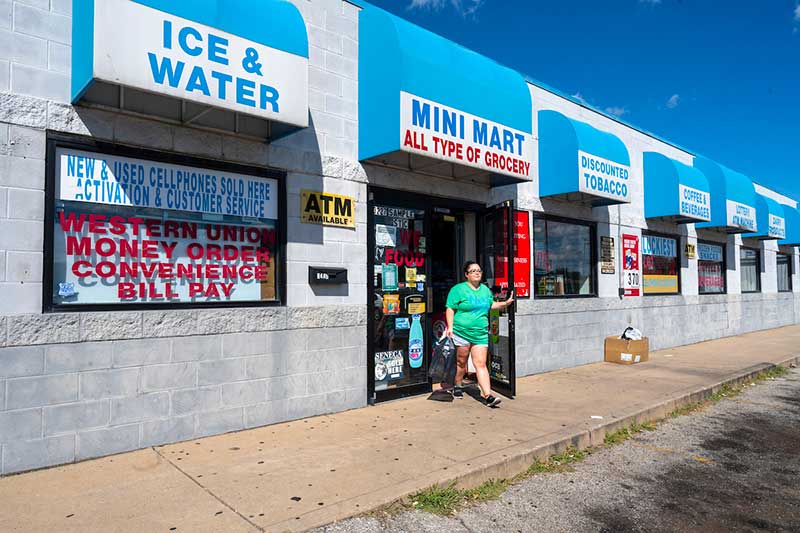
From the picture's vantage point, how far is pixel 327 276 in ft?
20.3

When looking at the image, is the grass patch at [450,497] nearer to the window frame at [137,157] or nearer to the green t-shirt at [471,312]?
the green t-shirt at [471,312]

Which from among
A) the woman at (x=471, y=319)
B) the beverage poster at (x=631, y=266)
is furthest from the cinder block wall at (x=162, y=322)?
the beverage poster at (x=631, y=266)

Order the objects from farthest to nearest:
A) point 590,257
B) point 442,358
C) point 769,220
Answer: point 769,220 < point 590,257 < point 442,358

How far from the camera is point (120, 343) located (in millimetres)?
4793

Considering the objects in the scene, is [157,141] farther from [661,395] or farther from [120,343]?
[661,395]

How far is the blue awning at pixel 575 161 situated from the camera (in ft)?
29.4

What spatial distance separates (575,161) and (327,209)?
4675 mm

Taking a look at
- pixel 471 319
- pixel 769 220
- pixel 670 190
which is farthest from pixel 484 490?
pixel 769 220

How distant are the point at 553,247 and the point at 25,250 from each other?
7945 mm

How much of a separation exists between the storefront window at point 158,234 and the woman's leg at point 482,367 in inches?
103

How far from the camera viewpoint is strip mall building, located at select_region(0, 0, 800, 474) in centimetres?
442

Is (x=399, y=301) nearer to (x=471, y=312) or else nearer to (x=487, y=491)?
(x=471, y=312)

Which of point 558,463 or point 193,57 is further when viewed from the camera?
point 558,463

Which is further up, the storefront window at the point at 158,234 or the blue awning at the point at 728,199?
the blue awning at the point at 728,199
